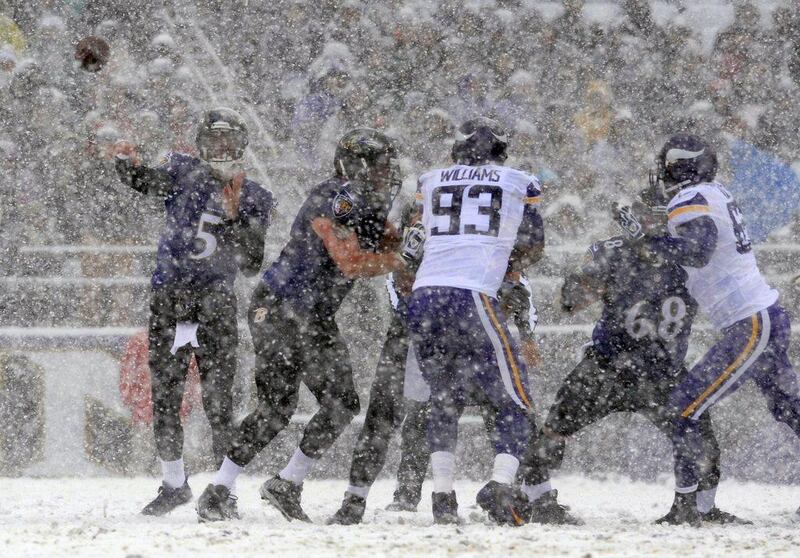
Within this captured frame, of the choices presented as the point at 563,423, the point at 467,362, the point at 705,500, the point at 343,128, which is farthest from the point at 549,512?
the point at 343,128

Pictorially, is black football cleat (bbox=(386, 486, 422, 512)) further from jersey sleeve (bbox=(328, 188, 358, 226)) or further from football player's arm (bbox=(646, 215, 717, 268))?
football player's arm (bbox=(646, 215, 717, 268))

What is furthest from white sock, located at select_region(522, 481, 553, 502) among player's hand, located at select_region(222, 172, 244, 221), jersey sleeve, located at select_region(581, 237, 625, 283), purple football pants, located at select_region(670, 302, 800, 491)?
player's hand, located at select_region(222, 172, 244, 221)

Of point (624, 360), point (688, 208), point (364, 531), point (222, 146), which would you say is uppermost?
point (222, 146)

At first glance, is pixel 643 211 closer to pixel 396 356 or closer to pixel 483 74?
pixel 396 356

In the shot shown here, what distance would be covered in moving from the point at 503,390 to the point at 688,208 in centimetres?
113

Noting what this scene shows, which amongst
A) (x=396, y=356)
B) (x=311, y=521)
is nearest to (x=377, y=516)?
(x=311, y=521)

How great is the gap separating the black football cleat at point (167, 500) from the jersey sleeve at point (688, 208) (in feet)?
8.20

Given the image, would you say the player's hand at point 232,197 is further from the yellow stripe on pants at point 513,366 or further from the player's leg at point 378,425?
the yellow stripe on pants at point 513,366

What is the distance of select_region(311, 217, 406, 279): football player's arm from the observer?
509 centimetres

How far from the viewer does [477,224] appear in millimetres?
4891

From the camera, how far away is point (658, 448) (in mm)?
7238

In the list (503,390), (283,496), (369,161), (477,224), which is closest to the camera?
(503,390)

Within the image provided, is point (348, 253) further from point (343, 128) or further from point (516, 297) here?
point (343, 128)

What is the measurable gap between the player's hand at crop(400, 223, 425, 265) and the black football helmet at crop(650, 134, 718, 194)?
115cm
